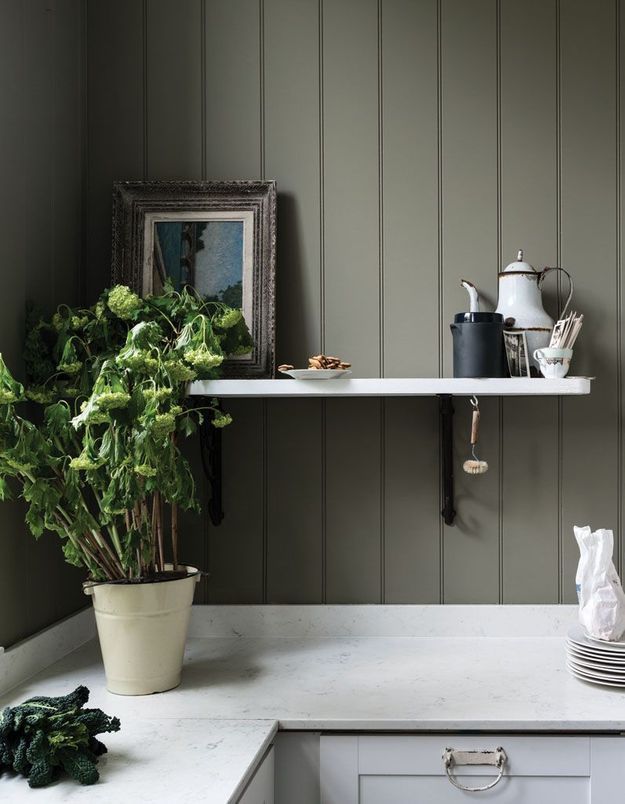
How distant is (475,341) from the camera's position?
170 centimetres

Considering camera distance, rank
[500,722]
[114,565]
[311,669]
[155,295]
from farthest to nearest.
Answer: [155,295], [311,669], [114,565], [500,722]

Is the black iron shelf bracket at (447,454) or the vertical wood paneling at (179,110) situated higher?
the vertical wood paneling at (179,110)

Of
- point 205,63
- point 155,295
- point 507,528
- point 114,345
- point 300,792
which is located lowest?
point 300,792

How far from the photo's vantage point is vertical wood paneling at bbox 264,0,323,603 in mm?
1924

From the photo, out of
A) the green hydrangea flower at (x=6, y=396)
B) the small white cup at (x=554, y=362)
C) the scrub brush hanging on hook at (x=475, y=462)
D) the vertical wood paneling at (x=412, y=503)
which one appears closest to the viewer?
the green hydrangea flower at (x=6, y=396)

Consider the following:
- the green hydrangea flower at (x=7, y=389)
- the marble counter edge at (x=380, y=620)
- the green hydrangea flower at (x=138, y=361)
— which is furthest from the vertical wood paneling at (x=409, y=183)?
the green hydrangea flower at (x=7, y=389)

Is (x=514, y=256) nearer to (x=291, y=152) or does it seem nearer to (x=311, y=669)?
(x=291, y=152)

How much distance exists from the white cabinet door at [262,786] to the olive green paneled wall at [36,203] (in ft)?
1.91

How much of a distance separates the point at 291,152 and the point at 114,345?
66 cm

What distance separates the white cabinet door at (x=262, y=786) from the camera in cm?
120

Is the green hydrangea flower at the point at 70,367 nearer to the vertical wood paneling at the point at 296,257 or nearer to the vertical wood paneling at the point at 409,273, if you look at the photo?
the vertical wood paneling at the point at 296,257

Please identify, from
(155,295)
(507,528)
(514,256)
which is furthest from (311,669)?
(514,256)

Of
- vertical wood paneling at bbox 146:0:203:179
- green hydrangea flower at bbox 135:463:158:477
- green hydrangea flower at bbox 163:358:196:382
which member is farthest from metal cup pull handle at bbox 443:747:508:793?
vertical wood paneling at bbox 146:0:203:179

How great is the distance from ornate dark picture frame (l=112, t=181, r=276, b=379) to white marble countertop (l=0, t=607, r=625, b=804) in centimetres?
84
